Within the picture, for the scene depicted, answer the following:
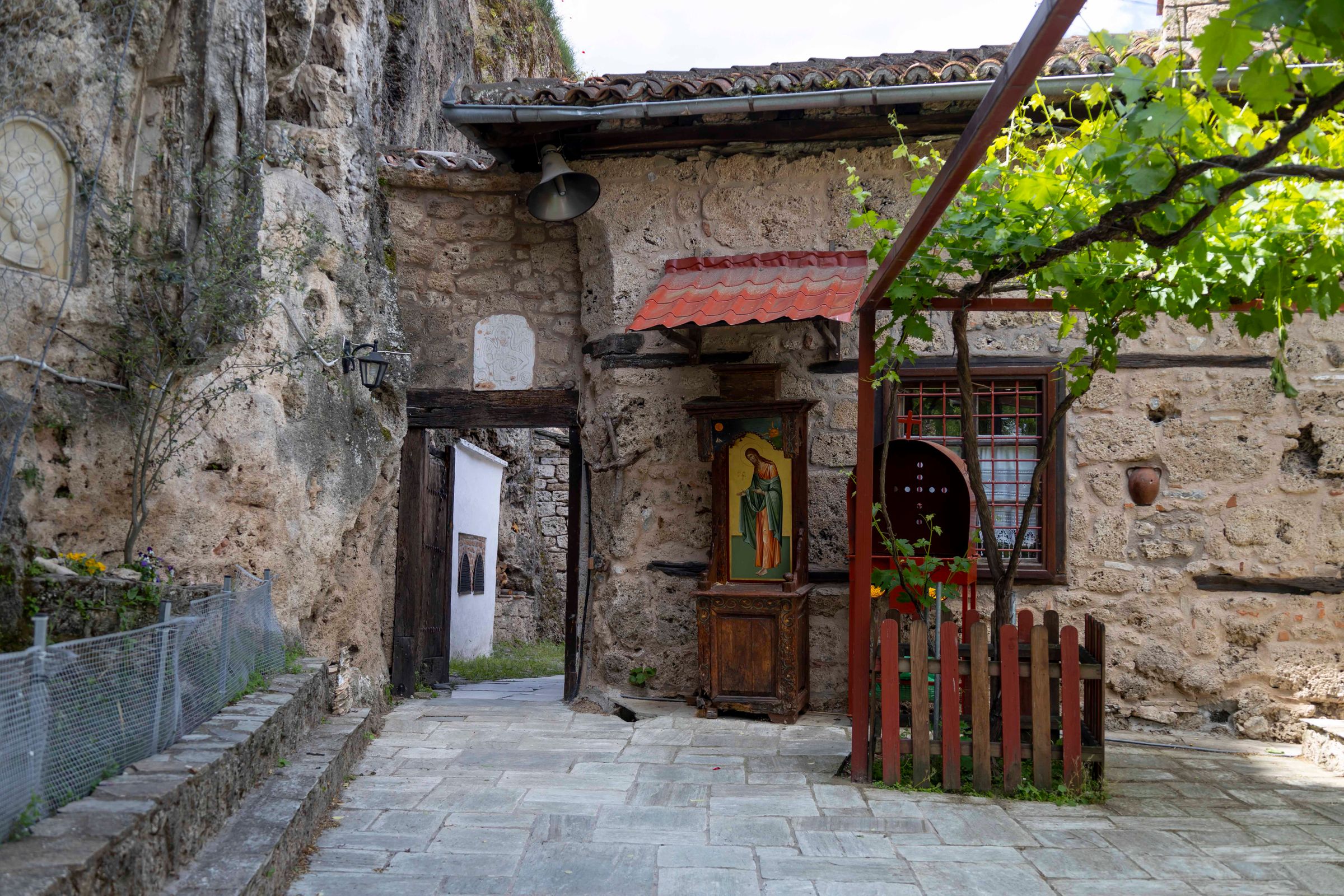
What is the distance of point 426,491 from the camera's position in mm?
8055

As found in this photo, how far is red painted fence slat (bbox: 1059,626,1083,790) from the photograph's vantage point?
445 cm

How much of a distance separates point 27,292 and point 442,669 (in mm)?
5076

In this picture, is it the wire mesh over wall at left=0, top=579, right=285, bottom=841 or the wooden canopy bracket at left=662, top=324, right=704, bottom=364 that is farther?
the wooden canopy bracket at left=662, top=324, right=704, bottom=364

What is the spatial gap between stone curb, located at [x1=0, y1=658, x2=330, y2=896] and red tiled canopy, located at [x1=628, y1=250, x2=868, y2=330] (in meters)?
3.23

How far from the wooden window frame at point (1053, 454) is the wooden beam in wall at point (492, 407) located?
223 cm

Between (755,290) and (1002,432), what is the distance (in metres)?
1.78

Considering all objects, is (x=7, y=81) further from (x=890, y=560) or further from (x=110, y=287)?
(x=890, y=560)

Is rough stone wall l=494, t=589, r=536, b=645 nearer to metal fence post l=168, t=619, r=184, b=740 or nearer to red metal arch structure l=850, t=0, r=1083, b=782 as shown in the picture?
red metal arch structure l=850, t=0, r=1083, b=782

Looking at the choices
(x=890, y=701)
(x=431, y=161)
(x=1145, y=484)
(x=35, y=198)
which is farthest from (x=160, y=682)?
(x=1145, y=484)

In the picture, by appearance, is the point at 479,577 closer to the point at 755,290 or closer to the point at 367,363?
the point at 367,363

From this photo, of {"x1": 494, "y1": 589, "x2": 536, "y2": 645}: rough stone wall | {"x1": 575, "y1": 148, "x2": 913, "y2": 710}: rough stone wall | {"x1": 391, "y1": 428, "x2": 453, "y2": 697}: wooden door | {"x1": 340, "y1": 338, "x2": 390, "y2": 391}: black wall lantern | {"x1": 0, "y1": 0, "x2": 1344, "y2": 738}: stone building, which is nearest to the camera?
{"x1": 0, "y1": 0, "x2": 1344, "y2": 738}: stone building

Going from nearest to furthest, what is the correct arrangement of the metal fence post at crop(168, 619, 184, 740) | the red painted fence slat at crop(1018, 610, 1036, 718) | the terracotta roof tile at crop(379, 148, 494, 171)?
the metal fence post at crop(168, 619, 184, 740) < the red painted fence slat at crop(1018, 610, 1036, 718) < the terracotta roof tile at crop(379, 148, 494, 171)

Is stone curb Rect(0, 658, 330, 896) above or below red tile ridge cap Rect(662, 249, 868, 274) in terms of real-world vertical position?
below

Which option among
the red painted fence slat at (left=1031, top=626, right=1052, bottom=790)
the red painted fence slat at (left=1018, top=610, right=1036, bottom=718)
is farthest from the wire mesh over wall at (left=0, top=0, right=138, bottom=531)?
the red painted fence slat at (left=1018, top=610, right=1036, bottom=718)
